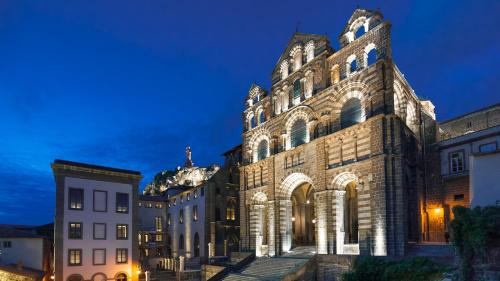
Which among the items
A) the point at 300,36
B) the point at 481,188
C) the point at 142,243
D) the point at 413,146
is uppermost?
the point at 300,36

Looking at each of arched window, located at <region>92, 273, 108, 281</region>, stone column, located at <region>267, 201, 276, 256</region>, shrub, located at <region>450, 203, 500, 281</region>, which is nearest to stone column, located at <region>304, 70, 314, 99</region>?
stone column, located at <region>267, 201, 276, 256</region>

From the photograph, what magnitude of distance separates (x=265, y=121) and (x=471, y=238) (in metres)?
26.1

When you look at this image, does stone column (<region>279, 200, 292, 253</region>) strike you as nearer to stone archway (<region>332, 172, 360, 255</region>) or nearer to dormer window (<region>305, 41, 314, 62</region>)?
stone archway (<region>332, 172, 360, 255</region>)

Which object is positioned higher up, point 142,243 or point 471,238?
point 471,238

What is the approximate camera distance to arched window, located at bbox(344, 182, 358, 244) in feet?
116

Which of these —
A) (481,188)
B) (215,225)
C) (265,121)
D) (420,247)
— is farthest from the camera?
(215,225)

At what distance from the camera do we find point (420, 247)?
26.6 meters

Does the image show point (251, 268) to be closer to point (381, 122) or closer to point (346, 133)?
point (346, 133)

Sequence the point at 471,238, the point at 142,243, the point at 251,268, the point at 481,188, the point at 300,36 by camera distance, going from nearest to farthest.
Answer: the point at 471,238
the point at 481,188
the point at 251,268
the point at 300,36
the point at 142,243

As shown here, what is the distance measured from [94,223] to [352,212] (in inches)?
944

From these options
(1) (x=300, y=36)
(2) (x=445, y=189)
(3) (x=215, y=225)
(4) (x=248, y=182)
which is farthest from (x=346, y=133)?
(3) (x=215, y=225)

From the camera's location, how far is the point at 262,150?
4303 centimetres

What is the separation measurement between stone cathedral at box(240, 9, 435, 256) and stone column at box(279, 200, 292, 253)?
9cm

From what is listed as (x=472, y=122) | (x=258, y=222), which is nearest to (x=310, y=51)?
(x=472, y=122)
